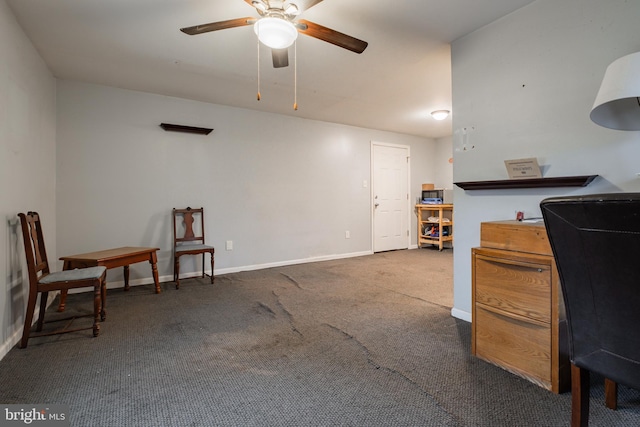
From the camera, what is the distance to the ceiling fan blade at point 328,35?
Answer: 181cm

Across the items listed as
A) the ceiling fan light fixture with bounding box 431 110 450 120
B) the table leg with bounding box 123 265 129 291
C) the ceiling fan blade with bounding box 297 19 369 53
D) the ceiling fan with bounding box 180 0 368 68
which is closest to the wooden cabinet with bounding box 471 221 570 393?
the ceiling fan blade with bounding box 297 19 369 53

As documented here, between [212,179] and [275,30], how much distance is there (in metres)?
2.58

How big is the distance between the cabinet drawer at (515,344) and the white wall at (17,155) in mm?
2878

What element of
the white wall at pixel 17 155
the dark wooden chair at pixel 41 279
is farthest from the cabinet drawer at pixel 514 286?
the white wall at pixel 17 155

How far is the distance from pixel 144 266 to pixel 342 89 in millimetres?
3075

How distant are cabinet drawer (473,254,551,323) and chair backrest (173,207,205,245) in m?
3.11

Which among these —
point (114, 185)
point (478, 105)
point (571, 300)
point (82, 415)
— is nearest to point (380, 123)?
point (478, 105)

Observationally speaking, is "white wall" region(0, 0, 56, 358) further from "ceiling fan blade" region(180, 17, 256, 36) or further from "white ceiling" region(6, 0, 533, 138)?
"ceiling fan blade" region(180, 17, 256, 36)

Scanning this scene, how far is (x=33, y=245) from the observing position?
86.8 inches

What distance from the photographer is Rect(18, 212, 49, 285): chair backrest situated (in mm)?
1984

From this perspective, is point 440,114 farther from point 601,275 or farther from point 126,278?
point 126,278

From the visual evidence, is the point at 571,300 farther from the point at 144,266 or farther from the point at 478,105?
the point at 144,266

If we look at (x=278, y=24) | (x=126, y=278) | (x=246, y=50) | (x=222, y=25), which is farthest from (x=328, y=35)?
(x=126, y=278)

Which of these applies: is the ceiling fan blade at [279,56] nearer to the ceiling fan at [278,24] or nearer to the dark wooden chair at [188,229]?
the ceiling fan at [278,24]
